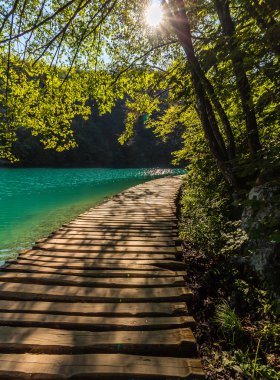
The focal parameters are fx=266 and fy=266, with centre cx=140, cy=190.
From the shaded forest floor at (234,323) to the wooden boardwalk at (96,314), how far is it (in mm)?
777

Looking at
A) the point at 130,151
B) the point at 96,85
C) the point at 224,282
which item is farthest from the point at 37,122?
the point at 130,151

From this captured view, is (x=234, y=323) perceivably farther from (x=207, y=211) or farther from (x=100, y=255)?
(x=207, y=211)

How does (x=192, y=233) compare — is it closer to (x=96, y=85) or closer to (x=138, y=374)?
(x=138, y=374)

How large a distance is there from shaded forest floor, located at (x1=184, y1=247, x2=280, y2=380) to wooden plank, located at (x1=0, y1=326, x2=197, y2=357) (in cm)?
90

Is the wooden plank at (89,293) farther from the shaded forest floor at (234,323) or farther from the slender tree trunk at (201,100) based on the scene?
the slender tree trunk at (201,100)

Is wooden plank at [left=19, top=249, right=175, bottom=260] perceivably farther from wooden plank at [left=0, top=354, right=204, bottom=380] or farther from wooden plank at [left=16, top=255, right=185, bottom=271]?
wooden plank at [left=0, top=354, right=204, bottom=380]

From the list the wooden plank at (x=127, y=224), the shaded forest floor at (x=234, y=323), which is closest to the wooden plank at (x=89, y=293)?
the shaded forest floor at (x=234, y=323)

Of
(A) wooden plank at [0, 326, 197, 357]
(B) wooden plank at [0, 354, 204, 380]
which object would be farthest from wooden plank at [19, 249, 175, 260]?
(B) wooden plank at [0, 354, 204, 380]

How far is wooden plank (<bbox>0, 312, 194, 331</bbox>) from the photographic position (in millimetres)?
2980

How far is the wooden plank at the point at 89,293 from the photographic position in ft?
11.7

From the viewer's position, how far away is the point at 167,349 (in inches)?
105

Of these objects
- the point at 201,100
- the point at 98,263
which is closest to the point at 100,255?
the point at 98,263

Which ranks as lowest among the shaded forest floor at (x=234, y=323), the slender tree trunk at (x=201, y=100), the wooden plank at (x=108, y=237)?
the shaded forest floor at (x=234, y=323)

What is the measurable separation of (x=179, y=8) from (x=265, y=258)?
21.9 ft
